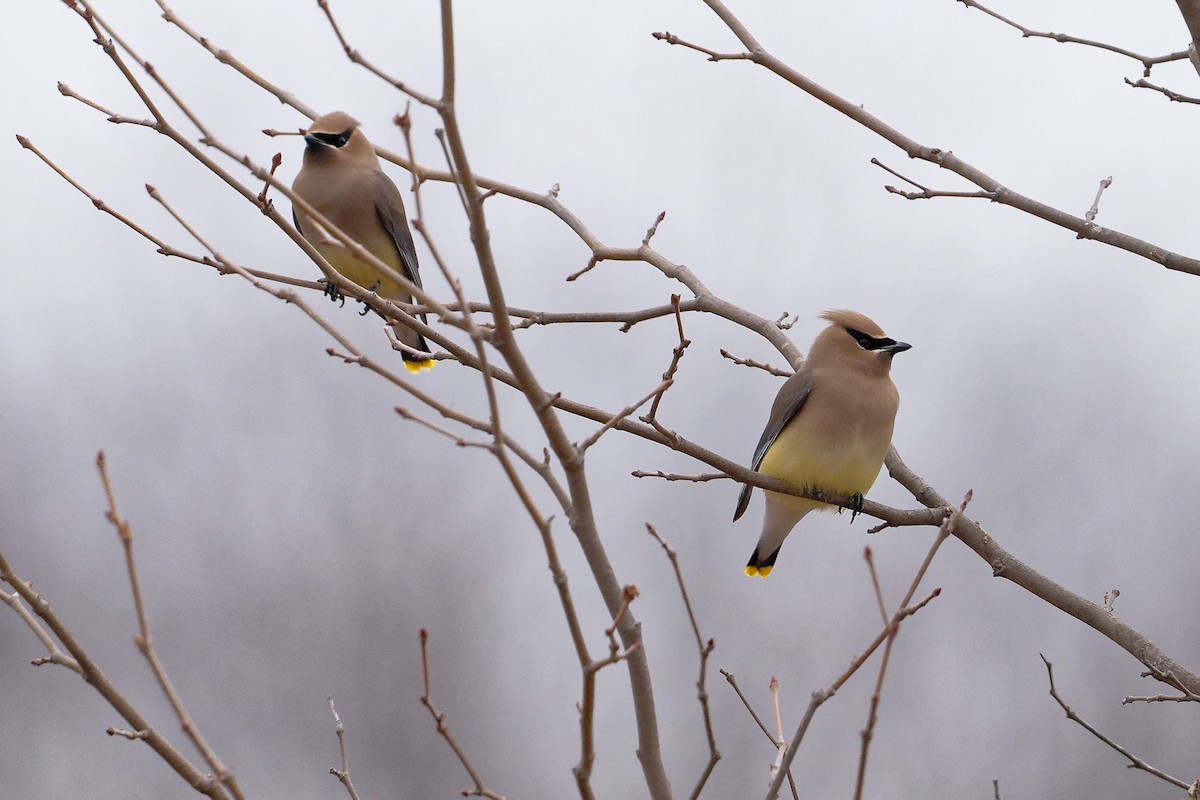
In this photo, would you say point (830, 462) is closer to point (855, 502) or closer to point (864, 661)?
point (855, 502)

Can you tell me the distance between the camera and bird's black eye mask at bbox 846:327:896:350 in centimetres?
410

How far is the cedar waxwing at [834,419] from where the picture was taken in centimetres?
382

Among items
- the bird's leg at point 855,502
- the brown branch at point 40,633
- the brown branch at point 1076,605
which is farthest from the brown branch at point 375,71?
the bird's leg at point 855,502

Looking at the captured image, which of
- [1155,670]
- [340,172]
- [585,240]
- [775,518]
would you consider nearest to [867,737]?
[1155,670]

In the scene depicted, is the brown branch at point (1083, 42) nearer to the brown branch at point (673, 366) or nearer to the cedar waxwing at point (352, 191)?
the brown branch at point (673, 366)

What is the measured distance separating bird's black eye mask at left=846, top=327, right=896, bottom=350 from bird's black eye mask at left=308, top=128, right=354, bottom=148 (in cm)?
215

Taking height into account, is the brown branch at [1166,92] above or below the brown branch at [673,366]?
above

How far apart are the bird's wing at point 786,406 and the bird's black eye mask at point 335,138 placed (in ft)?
6.70

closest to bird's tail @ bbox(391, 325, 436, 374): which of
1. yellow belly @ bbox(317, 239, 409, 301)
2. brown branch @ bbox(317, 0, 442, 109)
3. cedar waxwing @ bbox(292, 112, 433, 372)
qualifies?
cedar waxwing @ bbox(292, 112, 433, 372)

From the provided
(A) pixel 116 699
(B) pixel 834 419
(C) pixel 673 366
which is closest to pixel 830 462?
(B) pixel 834 419

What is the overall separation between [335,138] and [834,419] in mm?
2345

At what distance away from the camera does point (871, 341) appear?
162 inches

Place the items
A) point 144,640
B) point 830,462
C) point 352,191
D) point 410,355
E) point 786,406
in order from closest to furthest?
point 144,640, point 830,462, point 786,406, point 352,191, point 410,355

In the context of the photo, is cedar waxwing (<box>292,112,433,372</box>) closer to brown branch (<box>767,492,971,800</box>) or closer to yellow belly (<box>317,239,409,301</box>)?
yellow belly (<box>317,239,409,301</box>)
